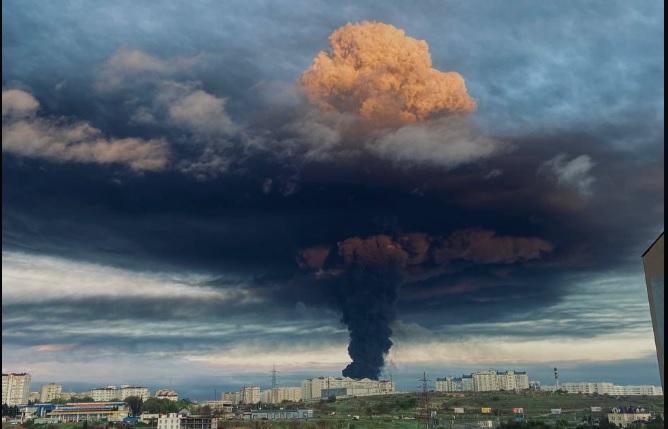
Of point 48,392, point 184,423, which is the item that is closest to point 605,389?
point 184,423

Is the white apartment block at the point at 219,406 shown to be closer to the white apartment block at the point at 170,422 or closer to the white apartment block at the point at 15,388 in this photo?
the white apartment block at the point at 170,422

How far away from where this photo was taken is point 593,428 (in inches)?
3273

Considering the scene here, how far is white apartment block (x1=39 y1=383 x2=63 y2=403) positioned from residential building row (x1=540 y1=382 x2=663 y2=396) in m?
141

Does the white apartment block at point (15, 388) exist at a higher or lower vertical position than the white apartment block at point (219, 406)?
higher

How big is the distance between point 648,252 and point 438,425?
9203 cm

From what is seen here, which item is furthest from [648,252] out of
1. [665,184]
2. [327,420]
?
[327,420]

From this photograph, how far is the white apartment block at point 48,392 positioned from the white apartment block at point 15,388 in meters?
4.11

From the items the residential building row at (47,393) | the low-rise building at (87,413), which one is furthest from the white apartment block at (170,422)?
the residential building row at (47,393)

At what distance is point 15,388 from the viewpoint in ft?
559

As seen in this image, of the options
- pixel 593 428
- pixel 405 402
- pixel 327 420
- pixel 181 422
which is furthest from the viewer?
pixel 405 402

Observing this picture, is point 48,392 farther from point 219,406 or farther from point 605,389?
point 605,389

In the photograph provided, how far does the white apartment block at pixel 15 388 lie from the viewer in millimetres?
168500

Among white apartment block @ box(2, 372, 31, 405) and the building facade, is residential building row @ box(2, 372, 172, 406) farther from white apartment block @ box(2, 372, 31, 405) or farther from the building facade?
the building facade

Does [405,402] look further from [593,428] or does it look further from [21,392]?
[21,392]
